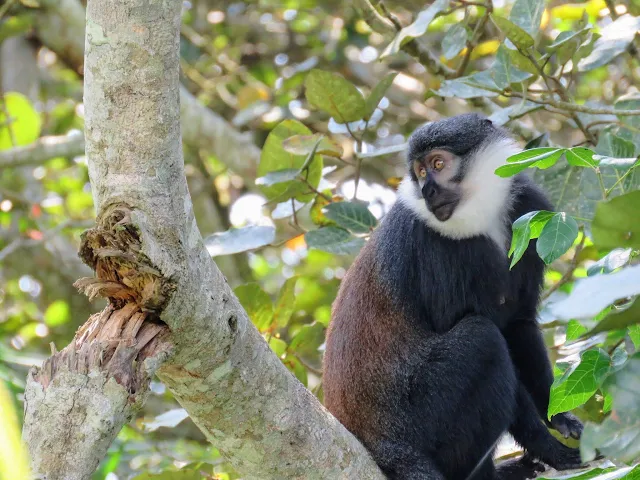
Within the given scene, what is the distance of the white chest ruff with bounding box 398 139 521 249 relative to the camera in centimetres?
402

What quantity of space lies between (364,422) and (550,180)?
68.3 inches

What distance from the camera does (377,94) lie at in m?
4.46

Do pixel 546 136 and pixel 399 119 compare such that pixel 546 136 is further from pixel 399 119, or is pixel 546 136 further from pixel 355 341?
pixel 399 119

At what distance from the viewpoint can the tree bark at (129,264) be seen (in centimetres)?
219

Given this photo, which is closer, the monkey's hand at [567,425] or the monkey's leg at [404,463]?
the monkey's leg at [404,463]

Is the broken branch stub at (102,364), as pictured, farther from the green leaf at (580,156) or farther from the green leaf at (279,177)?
the green leaf at (279,177)

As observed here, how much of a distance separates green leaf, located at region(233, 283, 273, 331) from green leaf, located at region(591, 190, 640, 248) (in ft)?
8.71

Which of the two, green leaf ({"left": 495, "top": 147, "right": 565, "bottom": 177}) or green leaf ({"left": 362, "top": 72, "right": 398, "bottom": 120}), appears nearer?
green leaf ({"left": 495, "top": 147, "right": 565, "bottom": 177})

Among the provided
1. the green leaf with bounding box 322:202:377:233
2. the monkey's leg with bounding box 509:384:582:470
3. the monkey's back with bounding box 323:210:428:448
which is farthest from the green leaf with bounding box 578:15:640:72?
the monkey's leg with bounding box 509:384:582:470

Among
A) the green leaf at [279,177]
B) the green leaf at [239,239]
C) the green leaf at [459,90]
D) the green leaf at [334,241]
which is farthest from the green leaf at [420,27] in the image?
the green leaf at [239,239]

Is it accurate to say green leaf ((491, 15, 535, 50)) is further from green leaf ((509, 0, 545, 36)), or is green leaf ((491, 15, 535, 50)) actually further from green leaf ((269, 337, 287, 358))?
green leaf ((269, 337, 287, 358))

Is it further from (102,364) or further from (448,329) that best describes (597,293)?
(448,329)

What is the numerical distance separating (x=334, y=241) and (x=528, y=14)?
161 cm

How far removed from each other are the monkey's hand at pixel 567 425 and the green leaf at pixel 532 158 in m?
2.07
